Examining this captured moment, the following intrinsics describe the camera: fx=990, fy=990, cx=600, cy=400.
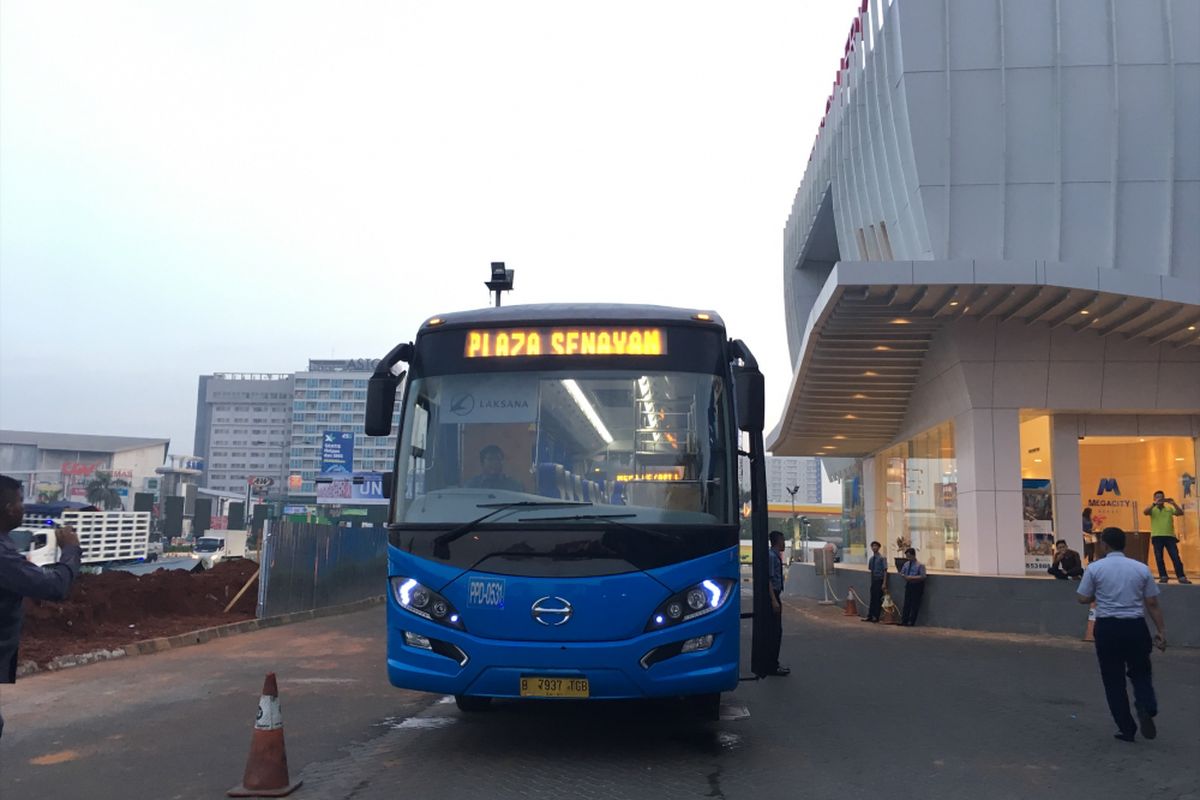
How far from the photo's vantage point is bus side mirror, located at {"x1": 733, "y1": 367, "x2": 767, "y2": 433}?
7035 mm

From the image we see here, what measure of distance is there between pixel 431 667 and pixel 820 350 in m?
16.1

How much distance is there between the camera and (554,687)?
6.47 meters

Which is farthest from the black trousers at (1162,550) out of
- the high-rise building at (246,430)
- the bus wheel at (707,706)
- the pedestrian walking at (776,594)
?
the high-rise building at (246,430)

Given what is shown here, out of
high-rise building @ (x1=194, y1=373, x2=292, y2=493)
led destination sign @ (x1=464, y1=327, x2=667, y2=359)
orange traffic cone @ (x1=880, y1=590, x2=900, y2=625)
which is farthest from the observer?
high-rise building @ (x1=194, y1=373, x2=292, y2=493)

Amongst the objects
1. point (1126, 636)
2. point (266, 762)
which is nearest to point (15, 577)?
point (266, 762)

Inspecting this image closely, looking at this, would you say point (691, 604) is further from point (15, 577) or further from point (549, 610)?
point (15, 577)

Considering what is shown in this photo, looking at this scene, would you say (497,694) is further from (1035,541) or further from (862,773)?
(1035,541)

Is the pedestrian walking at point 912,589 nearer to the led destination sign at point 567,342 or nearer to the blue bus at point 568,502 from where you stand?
the blue bus at point 568,502

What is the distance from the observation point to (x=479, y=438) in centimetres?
701

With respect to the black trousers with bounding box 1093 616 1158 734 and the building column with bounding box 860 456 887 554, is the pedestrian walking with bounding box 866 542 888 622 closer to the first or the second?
the building column with bounding box 860 456 887 554

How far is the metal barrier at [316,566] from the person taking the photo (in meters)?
18.6

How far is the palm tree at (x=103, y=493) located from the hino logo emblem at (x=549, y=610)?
11291 centimetres

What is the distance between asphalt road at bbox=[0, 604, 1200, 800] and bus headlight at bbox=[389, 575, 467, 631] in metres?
1.01

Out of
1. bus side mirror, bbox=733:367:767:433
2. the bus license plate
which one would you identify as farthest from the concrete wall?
the bus license plate
